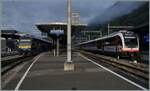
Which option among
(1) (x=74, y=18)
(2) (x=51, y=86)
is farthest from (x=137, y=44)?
(2) (x=51, y=86)

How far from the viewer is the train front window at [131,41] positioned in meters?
37.0

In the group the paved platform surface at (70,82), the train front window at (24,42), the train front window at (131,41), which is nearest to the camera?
the paved platform surface at (70,82)

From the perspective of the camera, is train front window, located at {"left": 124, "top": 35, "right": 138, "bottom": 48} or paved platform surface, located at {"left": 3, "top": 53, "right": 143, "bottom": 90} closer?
paved platform surface, located at {"left": 3, "top": 53, "right": 143, "bottom": 90}

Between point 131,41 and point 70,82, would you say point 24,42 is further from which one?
point 70,82

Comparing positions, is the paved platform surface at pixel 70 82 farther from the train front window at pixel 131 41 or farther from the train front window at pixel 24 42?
the train front window at pixel 24 42

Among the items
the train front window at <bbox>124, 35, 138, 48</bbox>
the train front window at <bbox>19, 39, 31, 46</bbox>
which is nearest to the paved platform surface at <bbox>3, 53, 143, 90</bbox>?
the train front window at <bbox>124, 35, 138, 48</bbox>

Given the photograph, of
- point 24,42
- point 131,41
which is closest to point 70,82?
point 131,41

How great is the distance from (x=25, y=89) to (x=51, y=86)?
1169 mm

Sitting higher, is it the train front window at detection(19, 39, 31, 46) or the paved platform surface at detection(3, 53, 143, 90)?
the train front window at detection(19, 39, 31, 46)

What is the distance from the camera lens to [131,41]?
1470 inches

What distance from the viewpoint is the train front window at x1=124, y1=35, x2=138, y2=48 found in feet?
121

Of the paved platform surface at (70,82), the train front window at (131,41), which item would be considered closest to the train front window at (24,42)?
the train front window at (131,41)

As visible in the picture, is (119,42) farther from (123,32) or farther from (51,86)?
(51,86)

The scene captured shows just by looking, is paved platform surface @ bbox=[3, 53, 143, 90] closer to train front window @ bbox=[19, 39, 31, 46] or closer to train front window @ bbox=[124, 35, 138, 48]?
train front window @ bbox=[124, 35, 138, 48]
